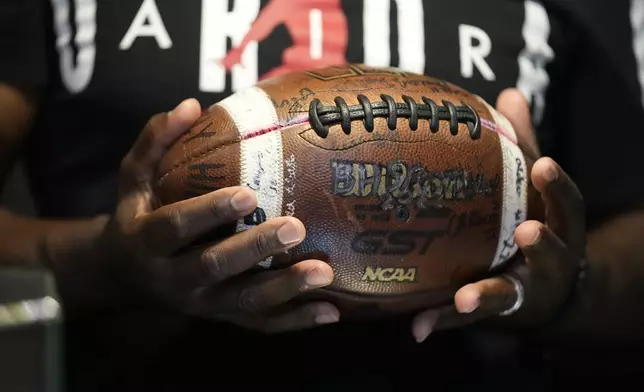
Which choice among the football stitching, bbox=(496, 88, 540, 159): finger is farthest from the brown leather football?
bbox=(496, 88, 540, 159): finger

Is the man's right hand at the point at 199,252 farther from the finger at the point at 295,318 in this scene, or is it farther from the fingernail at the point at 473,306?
the fingernail at the point at 473,306

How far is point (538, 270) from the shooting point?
2.56 ft

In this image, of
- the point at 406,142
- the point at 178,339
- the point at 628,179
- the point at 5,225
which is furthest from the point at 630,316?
the point at 5,225

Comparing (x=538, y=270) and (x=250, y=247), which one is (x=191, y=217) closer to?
(x=250, y=247)

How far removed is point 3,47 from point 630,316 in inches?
33.7

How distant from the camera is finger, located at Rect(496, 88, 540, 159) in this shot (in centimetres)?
87

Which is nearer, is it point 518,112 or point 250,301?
point 250,301

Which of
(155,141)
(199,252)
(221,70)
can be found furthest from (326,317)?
(221,70)

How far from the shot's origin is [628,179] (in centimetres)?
105

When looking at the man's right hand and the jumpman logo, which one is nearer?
the man's right hand

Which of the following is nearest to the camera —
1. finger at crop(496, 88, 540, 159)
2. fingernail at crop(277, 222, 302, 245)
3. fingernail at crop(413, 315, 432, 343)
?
fingernail at crop(277, 222, 302, 245)

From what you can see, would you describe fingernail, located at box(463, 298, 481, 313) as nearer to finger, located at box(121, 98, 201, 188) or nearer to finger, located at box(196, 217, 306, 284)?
finger, located at box(196, 217, 306, 284)

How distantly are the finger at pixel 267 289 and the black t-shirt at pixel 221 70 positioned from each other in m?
0.20

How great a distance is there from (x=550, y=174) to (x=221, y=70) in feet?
1.31
